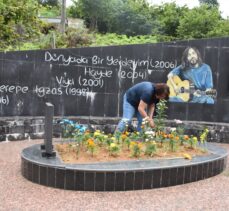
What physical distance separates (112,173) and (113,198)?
37cm

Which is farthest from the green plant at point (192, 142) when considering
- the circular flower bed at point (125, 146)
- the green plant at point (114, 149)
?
the green plant at point (114, 149)

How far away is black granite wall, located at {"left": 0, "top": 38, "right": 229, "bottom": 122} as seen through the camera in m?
9.54

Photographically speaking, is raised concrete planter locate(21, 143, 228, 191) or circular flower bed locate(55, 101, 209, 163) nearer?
raised concrete planter locate(21, 143, 228, 191)

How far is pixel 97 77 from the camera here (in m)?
10.0

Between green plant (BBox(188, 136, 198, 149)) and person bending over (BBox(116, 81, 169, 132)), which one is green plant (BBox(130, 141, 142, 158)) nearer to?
person bending over (BBox(116, 81, 169, 132))

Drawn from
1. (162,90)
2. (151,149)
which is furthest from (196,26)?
(151,149)

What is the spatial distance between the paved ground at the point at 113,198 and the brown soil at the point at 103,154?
2.03 feet

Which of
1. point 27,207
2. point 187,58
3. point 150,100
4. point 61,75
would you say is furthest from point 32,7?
point 27,207

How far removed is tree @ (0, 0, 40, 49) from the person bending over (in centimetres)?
697

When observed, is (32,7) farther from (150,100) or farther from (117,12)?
(117,12)

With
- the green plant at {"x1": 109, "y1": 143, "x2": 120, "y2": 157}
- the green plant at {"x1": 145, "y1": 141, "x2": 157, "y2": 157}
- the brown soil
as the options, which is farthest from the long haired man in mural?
the green plant at {"x1": 109, "y1": 143, "x2": 120, "y2": 157}

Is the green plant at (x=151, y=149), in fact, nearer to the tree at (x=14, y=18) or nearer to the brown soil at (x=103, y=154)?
the brown soil at (x=103, y=154)

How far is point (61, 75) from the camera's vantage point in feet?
32.2

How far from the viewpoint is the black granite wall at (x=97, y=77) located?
9.54 metres
